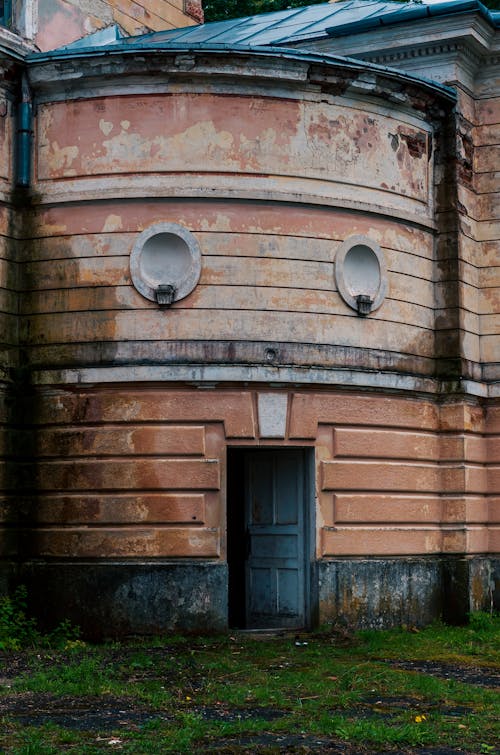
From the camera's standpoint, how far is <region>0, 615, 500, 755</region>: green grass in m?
9.89

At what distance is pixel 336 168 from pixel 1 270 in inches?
183

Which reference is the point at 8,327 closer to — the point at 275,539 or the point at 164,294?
the point at 164,294

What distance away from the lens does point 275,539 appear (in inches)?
666

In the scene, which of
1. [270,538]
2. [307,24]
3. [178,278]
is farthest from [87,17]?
[270,538]

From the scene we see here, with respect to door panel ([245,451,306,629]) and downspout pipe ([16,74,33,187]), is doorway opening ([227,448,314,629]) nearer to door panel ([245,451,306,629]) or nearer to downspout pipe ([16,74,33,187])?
door panel ([245,451,306,629])

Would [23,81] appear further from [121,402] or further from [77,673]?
[77,673]

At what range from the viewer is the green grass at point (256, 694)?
9891 mm

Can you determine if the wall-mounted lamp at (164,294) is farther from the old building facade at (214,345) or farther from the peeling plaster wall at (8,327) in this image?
the peeling plaster wall at (8,327)

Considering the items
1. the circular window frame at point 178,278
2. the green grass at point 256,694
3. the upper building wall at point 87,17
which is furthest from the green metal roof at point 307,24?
the green grass at point 256,694

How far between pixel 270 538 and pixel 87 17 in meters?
9.58

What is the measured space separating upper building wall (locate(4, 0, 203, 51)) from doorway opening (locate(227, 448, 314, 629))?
23.6 feet

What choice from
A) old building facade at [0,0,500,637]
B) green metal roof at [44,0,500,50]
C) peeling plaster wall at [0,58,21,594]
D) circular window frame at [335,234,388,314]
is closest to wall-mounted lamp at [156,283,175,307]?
old building facade at [0,0,500,637]

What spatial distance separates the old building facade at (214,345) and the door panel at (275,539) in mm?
31

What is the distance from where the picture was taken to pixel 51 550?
15773mm
